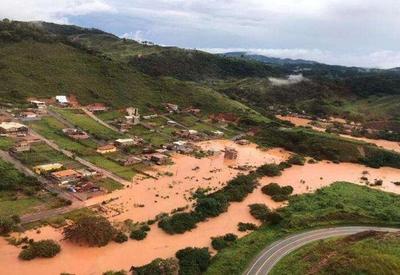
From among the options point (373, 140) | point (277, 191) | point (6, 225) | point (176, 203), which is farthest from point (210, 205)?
point (373, 140)

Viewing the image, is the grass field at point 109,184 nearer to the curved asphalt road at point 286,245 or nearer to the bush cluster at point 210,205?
the bush cluster at point 210,205

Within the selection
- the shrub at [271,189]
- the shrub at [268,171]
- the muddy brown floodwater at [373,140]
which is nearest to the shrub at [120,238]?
the shrub at [271,189]

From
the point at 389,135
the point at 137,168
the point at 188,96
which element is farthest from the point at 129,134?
the point at 389,135

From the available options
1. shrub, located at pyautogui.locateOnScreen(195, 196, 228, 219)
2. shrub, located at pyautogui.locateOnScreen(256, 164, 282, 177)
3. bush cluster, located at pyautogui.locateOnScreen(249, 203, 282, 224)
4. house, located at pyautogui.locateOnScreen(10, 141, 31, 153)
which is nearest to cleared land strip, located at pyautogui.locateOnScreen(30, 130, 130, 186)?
house, located at pyautogui.locateOnScreen(10, 141, 31, 153)

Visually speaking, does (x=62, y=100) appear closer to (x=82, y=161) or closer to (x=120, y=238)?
(x=82, y=161)

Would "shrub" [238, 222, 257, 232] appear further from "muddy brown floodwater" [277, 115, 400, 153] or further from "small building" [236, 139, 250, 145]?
"muddy brown floodwater" [277, 115, 400, 153]

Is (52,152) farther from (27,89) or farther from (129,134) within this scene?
(27,89)
